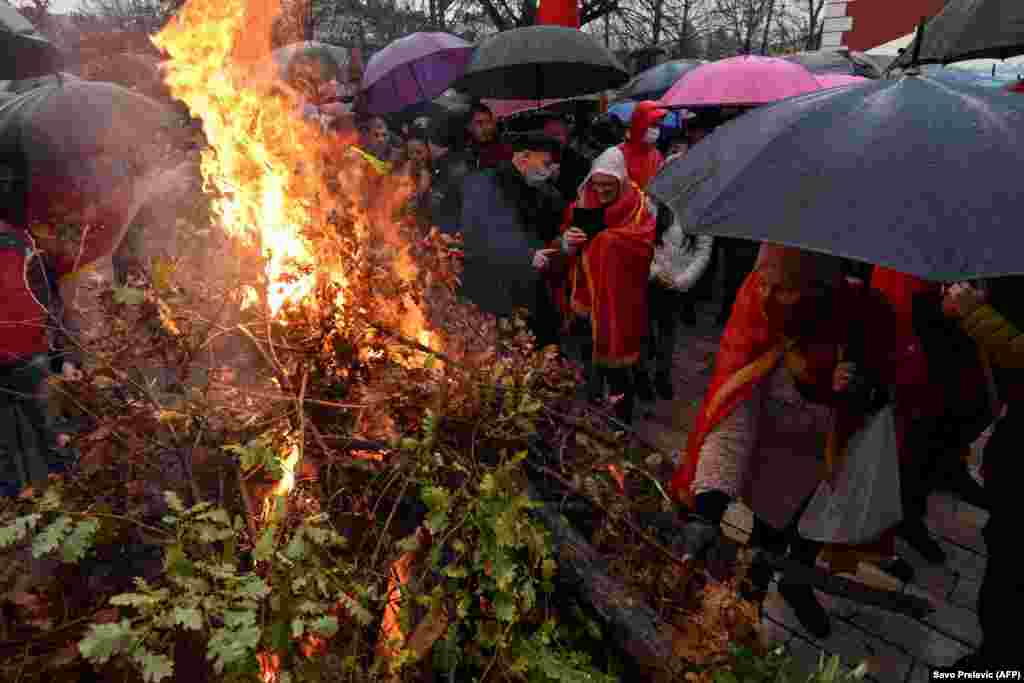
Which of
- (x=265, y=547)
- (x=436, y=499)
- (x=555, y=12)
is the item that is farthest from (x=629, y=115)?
(x=265, y=547)

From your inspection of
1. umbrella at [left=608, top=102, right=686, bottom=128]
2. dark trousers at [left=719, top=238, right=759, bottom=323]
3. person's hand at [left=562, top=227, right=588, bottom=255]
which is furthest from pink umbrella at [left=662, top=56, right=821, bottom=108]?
umbrella at [left=608, top=102, right=686, bottom=128]

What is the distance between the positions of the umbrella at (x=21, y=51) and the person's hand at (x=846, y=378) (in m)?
4.62

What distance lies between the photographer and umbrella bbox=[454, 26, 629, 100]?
5.79m

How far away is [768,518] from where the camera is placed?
9.59 feet

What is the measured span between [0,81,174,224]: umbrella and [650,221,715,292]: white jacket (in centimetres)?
355

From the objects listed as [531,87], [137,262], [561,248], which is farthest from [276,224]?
[531,87]

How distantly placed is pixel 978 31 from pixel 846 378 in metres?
2.08

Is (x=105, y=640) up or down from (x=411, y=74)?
down

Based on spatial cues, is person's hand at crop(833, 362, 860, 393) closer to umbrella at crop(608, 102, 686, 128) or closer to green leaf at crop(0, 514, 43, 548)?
green leaf at crop(0, 514, 43, 548)

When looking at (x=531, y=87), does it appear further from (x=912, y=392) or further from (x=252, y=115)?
(x=912, y=392)

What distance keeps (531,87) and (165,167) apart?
3864 mm

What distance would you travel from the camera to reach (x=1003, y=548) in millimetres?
2592

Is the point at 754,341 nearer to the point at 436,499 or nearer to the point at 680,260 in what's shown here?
the point at 436,499

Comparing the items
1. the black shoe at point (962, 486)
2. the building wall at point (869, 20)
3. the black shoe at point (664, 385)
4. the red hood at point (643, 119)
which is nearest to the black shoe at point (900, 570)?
the black shoe at point (962, 486)
